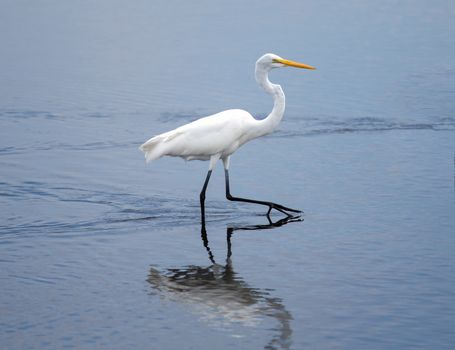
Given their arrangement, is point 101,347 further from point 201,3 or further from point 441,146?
point 201,3

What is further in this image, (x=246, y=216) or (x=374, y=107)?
(x=374, y=107)

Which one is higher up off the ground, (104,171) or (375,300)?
(104,171)

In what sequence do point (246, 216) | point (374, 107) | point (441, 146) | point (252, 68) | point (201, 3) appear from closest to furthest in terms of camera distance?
point (246, 216)
point (441, 146)
point (374, 107)
point (252, 68)
point (201, 3)

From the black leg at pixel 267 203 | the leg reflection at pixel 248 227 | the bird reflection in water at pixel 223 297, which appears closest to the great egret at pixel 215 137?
the black leg at pixel 267 203

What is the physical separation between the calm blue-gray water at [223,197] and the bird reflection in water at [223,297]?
24mm

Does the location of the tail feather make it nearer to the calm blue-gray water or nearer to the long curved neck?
the calm blue-gray water

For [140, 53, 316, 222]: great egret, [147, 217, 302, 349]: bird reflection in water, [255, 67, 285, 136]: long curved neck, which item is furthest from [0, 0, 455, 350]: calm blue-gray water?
[255, 67, 285, 136]: long curved neck

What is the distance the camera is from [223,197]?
10.7 meters

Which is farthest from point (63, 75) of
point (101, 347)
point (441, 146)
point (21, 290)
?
point (101, 347)

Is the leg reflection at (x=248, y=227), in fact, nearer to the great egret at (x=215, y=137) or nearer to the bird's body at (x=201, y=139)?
the great egret at (x=215, y=137)

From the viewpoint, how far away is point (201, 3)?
24.9 m

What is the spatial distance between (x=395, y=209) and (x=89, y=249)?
3.12m

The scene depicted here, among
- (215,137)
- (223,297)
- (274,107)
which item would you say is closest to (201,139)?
(215,137)

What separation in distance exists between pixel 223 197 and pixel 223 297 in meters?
3.13
